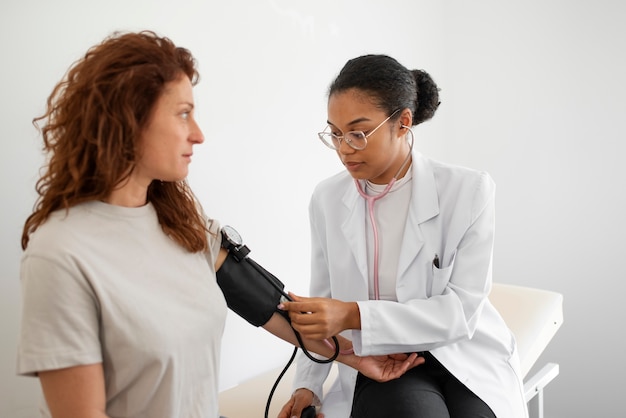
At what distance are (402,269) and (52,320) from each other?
0.85 metres

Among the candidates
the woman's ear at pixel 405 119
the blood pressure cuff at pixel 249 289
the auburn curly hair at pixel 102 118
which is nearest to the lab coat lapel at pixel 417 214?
the woman's ear at pixel 405 119

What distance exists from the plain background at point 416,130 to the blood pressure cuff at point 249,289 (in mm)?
463

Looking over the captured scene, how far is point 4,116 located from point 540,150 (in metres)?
2.25

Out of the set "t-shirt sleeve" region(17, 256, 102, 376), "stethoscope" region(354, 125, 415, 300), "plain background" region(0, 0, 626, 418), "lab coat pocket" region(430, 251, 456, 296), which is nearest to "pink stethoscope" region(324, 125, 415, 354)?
"stethoscope" region(354, 125, 415, 300)

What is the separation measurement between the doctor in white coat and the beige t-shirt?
30cm

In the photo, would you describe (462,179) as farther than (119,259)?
Yes

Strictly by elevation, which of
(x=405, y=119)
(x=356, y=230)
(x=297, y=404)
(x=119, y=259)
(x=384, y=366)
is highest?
(x=405, y=119)

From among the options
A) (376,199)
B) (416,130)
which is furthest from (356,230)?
(416,130)

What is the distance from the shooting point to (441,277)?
1.57m

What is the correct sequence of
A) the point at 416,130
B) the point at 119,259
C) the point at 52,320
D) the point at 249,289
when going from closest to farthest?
the point at 52,320 → the point at 119,259 → the point at 249,289 → the point at 416,130

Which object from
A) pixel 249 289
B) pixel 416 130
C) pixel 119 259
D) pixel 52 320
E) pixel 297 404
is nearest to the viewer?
pixel 52 320

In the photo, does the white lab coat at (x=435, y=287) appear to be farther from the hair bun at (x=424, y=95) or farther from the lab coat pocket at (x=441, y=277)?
the hair bun at (x=424, y=95)

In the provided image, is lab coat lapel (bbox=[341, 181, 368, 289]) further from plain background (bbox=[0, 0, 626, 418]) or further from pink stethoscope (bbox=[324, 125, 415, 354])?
plain background (bbox=[0, 0, 626, 418])

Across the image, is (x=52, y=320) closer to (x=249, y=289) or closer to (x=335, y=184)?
(x=249, y=289)
